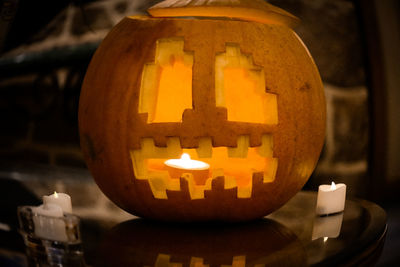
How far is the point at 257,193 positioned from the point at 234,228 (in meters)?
0.07

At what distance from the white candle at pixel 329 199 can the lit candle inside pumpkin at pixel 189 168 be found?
21 cm

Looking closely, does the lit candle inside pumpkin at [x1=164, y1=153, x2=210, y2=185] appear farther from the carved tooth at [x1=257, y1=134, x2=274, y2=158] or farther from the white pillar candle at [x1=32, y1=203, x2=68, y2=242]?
the white pillar candle at [x1=32, y1=203, x2=68, y2=242]

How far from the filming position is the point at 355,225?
76cm

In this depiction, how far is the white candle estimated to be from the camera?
2.67 feet

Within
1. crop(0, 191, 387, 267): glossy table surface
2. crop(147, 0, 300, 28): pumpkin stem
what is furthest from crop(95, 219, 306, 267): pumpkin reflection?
crop(147, 0, 300, 28): pumpkin stem

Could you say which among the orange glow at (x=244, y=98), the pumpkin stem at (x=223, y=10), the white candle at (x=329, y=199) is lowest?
the white candle at (x=329, y=199)

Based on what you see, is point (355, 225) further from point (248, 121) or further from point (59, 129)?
point (59, 129)

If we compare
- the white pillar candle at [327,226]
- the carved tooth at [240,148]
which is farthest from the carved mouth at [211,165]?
the white pillar candle at [327,226]

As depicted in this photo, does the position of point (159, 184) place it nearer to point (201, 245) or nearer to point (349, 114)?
point (201, 245)

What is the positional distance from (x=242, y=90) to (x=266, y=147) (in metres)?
0.10

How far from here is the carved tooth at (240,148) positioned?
2.37 ft

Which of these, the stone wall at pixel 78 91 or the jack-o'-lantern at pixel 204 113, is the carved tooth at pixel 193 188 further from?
the stone wall at pixel 78 91

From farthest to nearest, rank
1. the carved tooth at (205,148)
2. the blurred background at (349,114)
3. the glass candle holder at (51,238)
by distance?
the blurred background at (349,114), the carved tooth at (205,148), the glass candle holder at (51,238)

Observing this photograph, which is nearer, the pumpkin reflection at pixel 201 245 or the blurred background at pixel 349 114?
the pumpkin reflection at pixel 201 245
